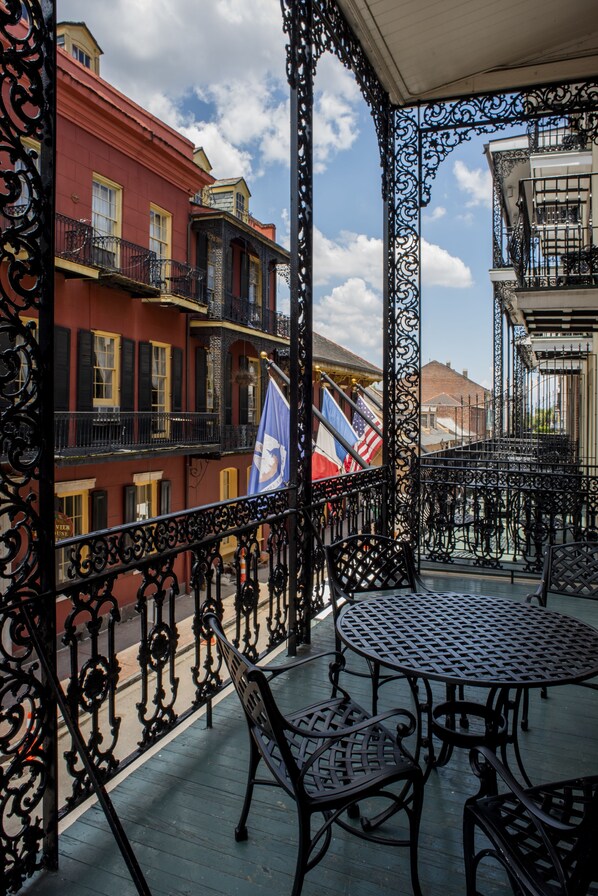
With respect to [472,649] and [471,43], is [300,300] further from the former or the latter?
[471,43]

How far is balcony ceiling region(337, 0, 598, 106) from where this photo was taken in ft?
14.5

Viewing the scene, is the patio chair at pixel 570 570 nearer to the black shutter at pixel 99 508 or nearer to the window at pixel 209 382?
the black shutter at pixel 99 508

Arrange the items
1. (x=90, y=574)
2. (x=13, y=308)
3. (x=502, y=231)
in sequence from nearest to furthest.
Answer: (x=13, y=308) < (x=90, y=574) < (x=502, y=231)

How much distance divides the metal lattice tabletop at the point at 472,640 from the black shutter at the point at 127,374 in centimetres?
1191

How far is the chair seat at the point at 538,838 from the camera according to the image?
1.25 metres

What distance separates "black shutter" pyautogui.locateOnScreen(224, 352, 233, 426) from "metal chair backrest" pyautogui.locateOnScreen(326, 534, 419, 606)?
13883 mm

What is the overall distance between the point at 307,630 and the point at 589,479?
374 centimetres

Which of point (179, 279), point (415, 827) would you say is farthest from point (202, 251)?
point (415, 827)

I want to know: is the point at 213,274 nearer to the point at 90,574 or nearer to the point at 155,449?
the point at 155,449

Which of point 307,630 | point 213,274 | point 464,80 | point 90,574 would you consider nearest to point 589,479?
point 307,630

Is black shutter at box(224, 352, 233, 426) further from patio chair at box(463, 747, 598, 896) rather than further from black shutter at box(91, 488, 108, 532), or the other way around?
patio chair at box(463, 747, 598, 896)

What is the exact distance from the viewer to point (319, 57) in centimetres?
402

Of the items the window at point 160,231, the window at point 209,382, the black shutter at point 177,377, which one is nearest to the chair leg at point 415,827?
the black shutter at point 177,377

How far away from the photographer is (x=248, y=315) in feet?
62.1
